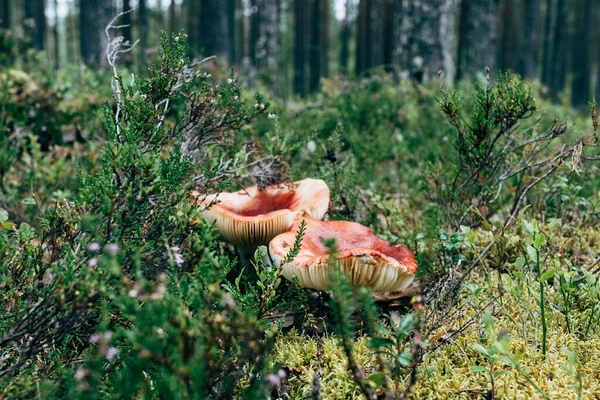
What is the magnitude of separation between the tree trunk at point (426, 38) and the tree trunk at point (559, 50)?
15785 millimetres

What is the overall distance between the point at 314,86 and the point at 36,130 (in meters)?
13.8

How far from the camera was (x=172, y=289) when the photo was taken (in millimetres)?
1856

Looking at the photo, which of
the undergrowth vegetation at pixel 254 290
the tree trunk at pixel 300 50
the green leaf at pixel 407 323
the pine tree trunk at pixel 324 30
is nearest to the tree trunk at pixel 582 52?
the pine tree trunk at pixel 324 30

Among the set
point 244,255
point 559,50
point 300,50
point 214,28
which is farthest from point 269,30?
point 559,50

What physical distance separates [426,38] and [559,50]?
1848 cm

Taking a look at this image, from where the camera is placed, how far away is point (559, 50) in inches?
871

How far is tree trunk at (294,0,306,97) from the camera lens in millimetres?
19422

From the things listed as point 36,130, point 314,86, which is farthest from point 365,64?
point 36,130

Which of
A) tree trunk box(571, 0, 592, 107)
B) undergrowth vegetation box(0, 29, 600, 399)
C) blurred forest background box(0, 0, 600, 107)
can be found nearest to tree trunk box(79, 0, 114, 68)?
blurred forest background box(0, 0, 600, 107)

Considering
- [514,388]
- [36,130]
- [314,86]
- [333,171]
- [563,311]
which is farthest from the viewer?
[314,86]

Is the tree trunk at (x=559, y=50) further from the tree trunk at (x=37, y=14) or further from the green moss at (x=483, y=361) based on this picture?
the green moss at (x=483, y=361)

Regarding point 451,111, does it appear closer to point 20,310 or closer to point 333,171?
point 333,171

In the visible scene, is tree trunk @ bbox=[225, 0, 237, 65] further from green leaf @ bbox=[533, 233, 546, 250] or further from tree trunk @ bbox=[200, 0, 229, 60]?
green leaf @ bbox=[533, 233, 546, 250]

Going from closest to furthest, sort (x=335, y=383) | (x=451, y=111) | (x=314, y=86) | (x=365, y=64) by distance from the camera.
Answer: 1. (x=335, y=383)
2. (x=451, y=111)
3. (x=314, y=86)
4. (x=365, y=64)
